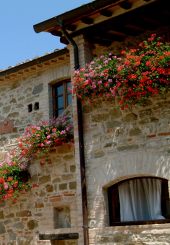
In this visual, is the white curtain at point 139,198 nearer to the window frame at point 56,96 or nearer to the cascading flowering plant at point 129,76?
the cascading flowering plant at point 129,76

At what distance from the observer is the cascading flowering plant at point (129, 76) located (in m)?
7.42

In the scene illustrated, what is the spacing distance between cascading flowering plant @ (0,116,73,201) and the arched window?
2358 mm

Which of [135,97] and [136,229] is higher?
[135,97]

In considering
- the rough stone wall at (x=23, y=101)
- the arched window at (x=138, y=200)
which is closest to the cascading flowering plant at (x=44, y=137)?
the rough stone wall at (x=23, y=101)

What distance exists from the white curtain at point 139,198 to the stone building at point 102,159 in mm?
22

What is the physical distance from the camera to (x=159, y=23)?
341 inches

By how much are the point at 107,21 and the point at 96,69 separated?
40.8 inches

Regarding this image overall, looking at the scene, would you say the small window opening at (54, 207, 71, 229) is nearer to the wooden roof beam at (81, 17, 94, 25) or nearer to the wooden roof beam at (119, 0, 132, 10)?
the wooden roof beam at (81, 17, 94, 25)

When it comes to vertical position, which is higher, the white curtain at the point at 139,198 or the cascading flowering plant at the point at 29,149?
the cascading flowering plant at the point at 29,149

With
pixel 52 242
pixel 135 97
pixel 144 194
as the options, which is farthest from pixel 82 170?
pixel 52 242

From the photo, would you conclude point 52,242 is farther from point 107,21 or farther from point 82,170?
point 107,21

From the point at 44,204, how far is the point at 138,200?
3214mm

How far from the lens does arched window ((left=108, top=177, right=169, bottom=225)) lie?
770 centimetres

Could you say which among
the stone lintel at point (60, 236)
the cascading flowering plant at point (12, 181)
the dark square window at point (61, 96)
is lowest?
the stone lintel at point (60, 236)
